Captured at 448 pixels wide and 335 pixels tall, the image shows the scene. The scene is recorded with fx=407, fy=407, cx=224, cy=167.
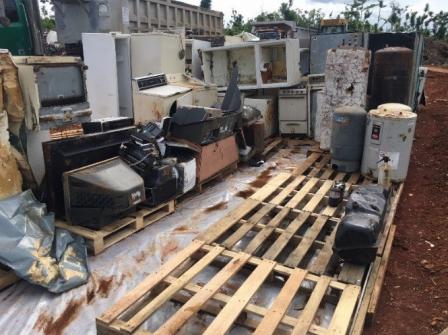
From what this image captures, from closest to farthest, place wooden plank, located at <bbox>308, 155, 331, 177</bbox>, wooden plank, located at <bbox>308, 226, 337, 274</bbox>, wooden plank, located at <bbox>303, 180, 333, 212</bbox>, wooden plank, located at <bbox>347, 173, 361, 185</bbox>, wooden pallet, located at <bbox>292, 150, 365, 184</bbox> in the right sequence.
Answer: wooden plank, located at <bbox>308, 226, 337, 274</bbox> < wooden plank, located at <bbox>303, 180, 333, 212</bbox> < wooden plank, located at <bbox>347, 173, 361, 185</bbox> < wooden pallet, located at <bbox>292, 150, 365, 184</bbox> < wooden plank, located at <bbox>308, 155, 331, 177</bbox>

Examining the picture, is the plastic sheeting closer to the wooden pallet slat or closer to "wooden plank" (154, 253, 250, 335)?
the wooden pallet slat

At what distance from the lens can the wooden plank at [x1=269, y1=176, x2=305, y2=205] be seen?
3.78m

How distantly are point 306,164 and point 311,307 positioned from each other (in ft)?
9.29

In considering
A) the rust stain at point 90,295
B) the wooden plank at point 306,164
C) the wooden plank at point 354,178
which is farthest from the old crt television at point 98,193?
the wooden plank at point 354,178

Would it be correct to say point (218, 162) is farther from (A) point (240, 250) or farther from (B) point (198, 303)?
(B) point (198, 303)

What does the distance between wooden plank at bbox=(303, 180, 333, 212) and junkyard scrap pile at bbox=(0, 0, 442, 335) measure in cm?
2

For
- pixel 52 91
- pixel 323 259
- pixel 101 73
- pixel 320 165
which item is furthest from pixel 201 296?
pixel 101 73

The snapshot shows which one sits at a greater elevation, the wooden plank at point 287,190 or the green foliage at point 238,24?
the green foliage at point 238,24

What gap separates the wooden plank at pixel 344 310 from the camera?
2.10 m

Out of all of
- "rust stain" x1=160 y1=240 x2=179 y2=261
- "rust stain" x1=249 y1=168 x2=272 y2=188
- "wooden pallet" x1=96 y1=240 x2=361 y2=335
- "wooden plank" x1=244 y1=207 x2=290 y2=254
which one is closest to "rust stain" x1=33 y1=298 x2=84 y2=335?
"wooden pallet" x1=96 y1=240 x2=361 y2=335

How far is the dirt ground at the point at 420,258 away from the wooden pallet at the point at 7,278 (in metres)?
2.17

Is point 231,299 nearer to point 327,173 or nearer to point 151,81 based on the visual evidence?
point 327,173

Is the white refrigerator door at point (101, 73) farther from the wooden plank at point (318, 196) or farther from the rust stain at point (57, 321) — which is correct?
the rust stain at point (57, 321)

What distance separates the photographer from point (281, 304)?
2.25 m
